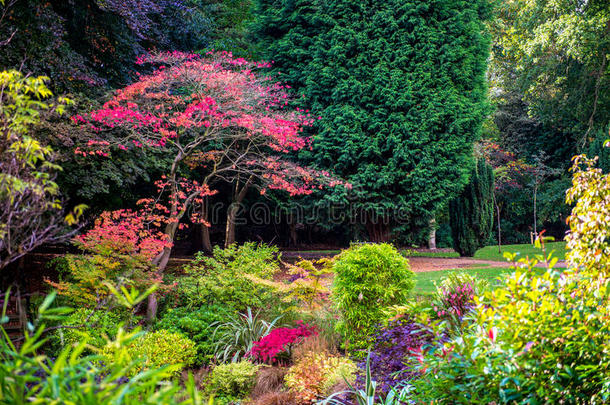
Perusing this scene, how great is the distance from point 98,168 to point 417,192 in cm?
799

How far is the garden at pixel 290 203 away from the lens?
2186mm

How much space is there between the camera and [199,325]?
19.3 feet

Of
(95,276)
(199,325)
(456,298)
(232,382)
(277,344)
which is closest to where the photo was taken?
(456,298)

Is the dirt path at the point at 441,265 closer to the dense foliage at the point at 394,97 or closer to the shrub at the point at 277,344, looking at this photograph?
the dense foliage at the point at 394,97

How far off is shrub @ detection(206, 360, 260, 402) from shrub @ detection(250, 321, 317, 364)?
30cm

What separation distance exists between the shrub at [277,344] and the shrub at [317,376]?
0.38 meters

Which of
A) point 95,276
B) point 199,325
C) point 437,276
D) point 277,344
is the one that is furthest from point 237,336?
point 437,276

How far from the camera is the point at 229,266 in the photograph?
765 centimetres

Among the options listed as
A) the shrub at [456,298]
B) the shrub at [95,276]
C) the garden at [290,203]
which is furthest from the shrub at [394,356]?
the shrub at [95,276]

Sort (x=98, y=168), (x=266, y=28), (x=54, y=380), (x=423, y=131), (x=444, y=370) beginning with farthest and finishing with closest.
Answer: (x=266, y=28) → (x=423, y=131) → (x=98, y=168) → (x=444, y=370) → (x=54, y=380)

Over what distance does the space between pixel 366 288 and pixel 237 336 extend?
1.85m

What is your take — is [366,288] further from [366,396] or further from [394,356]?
[366,396]

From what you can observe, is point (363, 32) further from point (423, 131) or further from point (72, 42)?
point (72, 42)

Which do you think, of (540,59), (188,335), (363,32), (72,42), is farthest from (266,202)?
(540,59)
